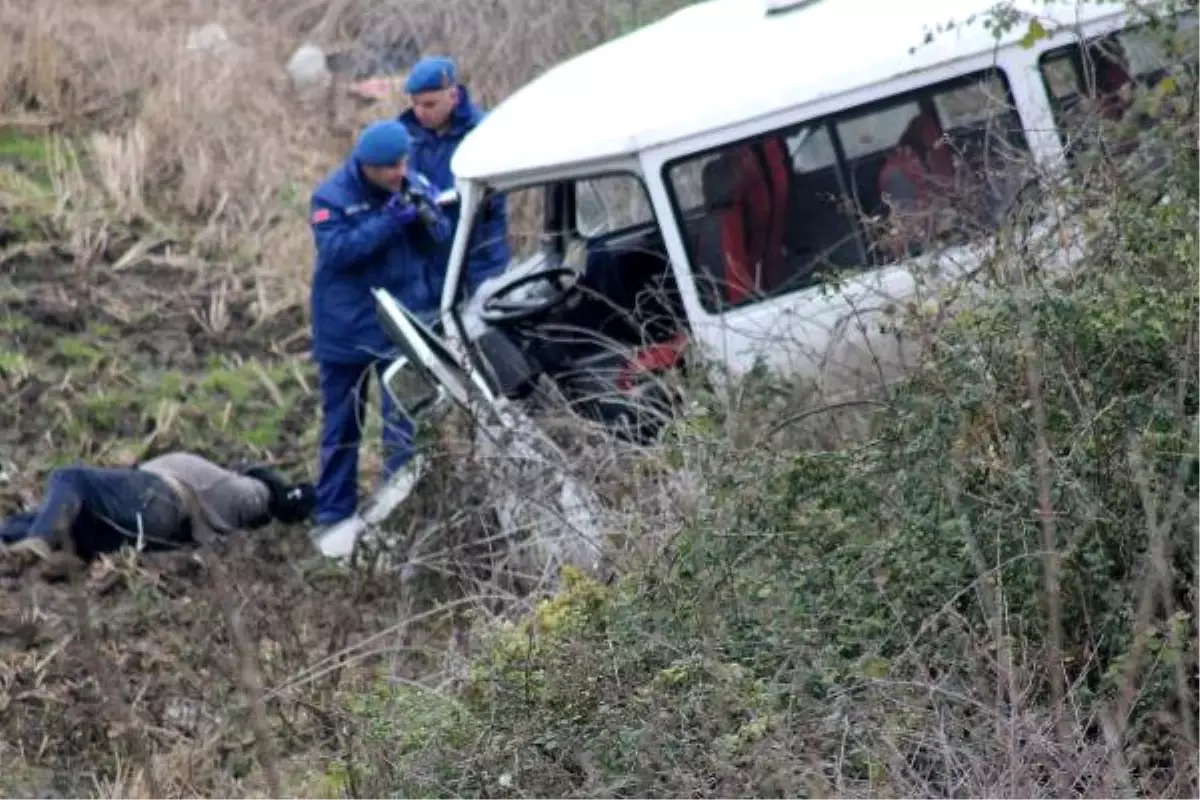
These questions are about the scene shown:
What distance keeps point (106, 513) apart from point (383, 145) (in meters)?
1.76

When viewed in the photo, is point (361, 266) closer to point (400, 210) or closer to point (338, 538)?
point (400, 210)

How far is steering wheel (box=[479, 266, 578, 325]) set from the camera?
24.5 feet

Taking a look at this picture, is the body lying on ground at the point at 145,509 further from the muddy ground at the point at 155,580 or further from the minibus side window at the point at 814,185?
the minibus side window at the point at 814,185

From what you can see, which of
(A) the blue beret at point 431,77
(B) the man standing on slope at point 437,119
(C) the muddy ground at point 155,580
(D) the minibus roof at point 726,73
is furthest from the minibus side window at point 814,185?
(A) the blue beret at point 431,77

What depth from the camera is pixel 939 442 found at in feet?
15.6

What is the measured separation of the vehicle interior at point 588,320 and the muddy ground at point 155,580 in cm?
87

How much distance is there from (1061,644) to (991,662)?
384 millimetres

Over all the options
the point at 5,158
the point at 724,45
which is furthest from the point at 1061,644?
the point at 5,158

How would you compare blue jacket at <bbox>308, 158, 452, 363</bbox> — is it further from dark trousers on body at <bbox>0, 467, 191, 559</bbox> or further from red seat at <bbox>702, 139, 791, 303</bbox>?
red seat at <bbox>702, 139, 791, 303</bbox>

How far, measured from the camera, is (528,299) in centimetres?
764

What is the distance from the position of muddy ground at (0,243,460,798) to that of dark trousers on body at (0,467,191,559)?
145mm

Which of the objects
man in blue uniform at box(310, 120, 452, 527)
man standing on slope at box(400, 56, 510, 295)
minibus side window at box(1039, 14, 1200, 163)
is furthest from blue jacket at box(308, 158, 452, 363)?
minibus side window at box(1039, 14, 1200, 163)

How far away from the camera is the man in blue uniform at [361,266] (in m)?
8.56

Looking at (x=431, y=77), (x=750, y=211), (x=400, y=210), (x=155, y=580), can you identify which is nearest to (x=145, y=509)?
(x=155, y=580)
